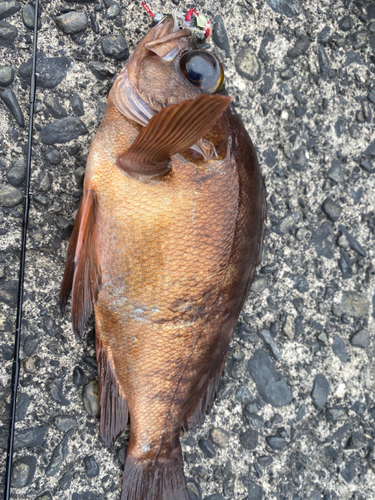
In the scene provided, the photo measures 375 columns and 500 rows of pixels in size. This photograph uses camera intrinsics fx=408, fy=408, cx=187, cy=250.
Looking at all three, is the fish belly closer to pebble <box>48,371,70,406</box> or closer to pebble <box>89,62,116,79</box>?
pebble <box>48,371,70,406</box>

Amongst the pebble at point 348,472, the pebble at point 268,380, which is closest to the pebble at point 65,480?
the pebble at point 268,380

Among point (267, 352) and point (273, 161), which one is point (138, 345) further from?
point (273, 161)

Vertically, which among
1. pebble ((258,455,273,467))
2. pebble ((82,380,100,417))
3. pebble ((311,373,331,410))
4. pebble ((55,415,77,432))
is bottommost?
pebble ((258,455,273,467))

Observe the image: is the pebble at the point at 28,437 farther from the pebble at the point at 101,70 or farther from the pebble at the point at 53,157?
the pebble at the point at 101,70

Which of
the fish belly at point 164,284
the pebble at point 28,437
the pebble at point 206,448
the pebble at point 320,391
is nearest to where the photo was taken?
the fish belly at point 164,284

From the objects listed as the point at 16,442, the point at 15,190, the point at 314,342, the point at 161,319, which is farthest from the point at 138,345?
the point at 314,342

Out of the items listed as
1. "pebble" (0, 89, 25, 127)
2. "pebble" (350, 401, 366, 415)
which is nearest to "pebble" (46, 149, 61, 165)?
"pebble" (0, 89, 25, 127)

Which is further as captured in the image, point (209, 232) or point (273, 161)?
point (273, 161)
